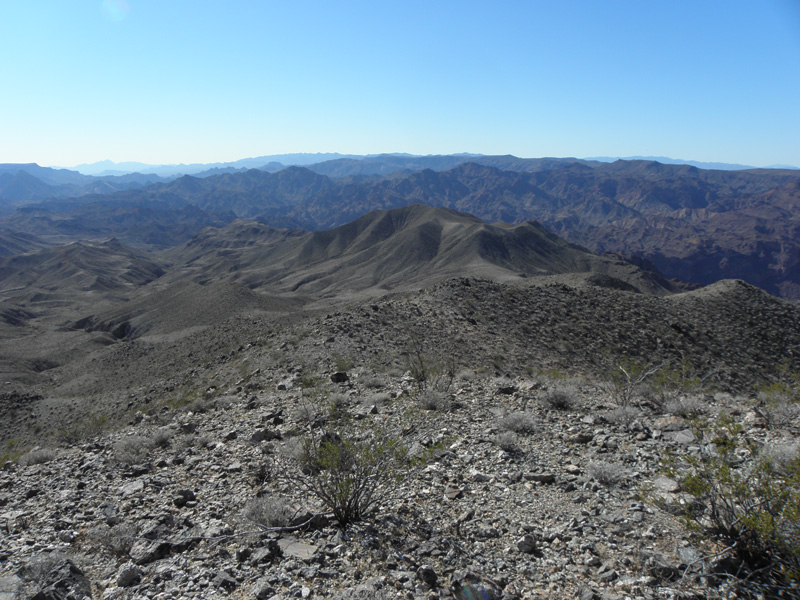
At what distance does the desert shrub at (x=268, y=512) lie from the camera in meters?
4.83

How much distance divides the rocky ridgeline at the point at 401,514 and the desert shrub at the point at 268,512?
0.04 metres

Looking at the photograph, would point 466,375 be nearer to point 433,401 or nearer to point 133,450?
point 433,401

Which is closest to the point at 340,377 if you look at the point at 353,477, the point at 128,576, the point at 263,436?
the point at 263,436

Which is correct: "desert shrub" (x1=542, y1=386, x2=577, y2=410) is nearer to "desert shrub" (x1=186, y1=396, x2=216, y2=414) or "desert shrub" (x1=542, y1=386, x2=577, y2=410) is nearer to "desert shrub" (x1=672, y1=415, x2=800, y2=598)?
"desert shrub" (x1=672, y1=415, x2=800, y2=598)

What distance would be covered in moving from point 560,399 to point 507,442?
2319 millimetres

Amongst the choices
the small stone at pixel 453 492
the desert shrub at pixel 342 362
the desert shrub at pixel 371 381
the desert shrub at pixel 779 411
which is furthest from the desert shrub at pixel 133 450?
the desert shrub at pixel 779 411

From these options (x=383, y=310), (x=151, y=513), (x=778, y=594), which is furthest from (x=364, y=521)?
(x=383, y=310)

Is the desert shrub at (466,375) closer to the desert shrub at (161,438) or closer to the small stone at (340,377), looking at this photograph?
the small stone at (340,377)

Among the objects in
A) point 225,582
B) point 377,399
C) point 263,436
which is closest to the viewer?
point 225,582

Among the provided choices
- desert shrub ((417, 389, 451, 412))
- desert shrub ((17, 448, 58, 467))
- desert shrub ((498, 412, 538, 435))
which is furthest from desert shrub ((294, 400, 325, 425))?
desert shrub ((17, 448, 58, 467))

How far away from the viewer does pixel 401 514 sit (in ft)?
16.4

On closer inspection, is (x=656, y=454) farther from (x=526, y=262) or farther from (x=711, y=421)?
(x=526, y=262)

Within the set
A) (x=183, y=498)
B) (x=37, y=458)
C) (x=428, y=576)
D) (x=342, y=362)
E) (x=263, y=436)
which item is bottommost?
(x=37, y=458)

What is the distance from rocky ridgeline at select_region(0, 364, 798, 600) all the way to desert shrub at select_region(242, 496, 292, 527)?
4cm
